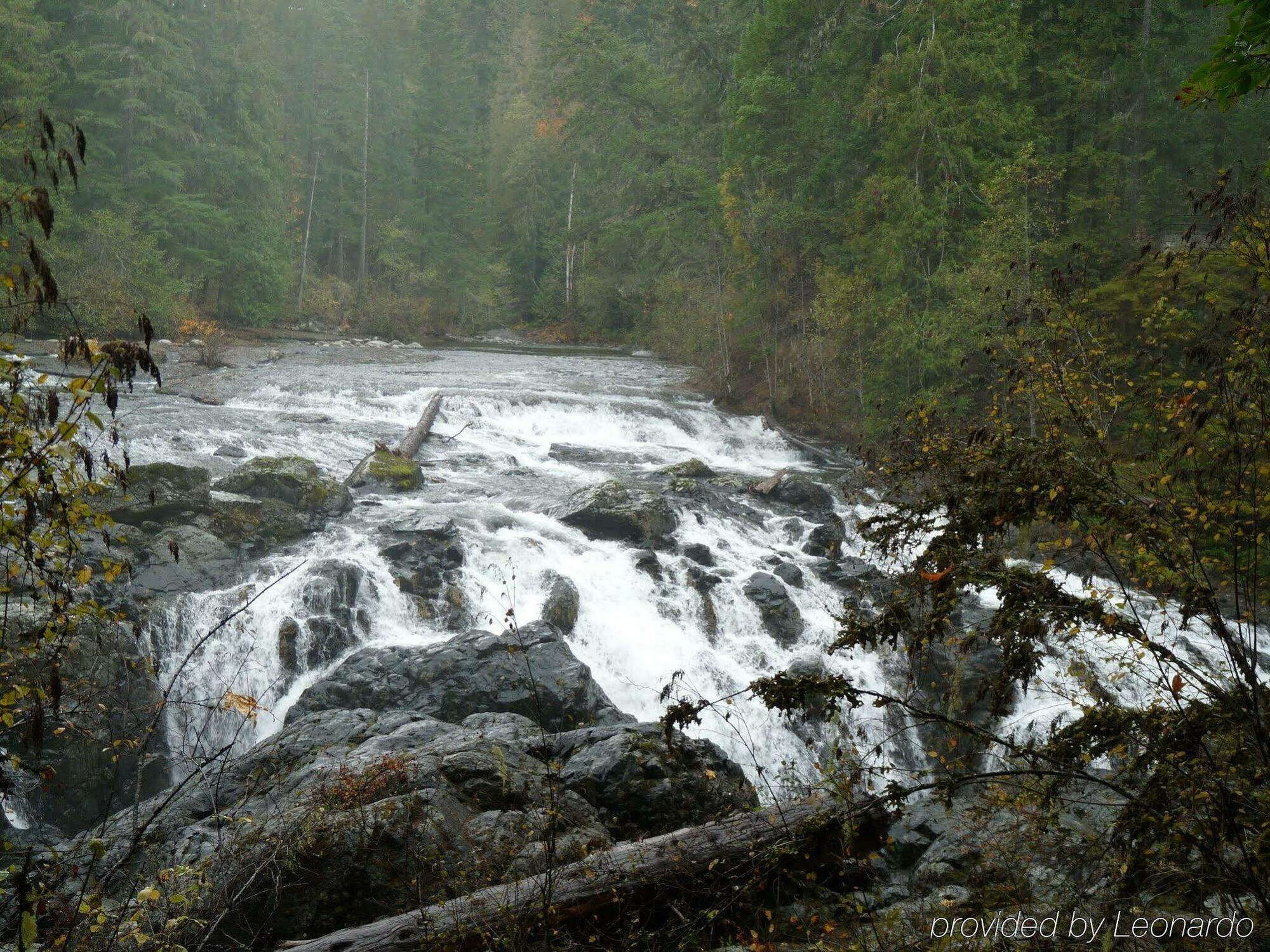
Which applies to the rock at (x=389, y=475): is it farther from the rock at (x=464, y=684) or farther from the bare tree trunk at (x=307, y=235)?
the bare tree trunk at (x=307, y=235)

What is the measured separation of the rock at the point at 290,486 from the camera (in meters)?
12.8

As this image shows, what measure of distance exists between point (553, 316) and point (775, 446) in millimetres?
29690

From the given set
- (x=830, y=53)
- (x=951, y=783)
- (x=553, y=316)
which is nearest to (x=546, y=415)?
(x=830, y=53)

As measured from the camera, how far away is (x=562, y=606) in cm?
1132

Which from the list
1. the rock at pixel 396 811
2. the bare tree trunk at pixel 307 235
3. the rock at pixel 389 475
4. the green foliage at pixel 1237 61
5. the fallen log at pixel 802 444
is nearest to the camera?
the green foliage at pixel 1237 61

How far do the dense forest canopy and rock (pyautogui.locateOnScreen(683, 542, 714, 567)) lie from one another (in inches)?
298

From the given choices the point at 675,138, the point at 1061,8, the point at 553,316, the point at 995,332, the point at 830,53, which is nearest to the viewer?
the point at 995,332

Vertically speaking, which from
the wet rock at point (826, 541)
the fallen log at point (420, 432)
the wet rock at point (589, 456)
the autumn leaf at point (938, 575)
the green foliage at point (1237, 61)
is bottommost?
the wet rock at point (826, 541)

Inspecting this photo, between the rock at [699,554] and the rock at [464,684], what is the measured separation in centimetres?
362

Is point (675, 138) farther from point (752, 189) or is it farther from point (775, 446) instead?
point (775, 446)

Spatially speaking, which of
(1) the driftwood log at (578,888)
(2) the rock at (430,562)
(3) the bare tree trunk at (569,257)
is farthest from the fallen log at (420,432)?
(3) the bare tree trunk at (569,257)

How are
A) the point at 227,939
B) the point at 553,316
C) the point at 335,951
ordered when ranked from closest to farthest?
the point at 335,951 → the point at 227,939 → the point at 553,316

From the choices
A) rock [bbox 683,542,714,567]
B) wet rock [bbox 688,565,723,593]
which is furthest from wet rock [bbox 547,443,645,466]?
wet rock [bbox 688,565,723,593]

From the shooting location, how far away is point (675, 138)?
114 feet
